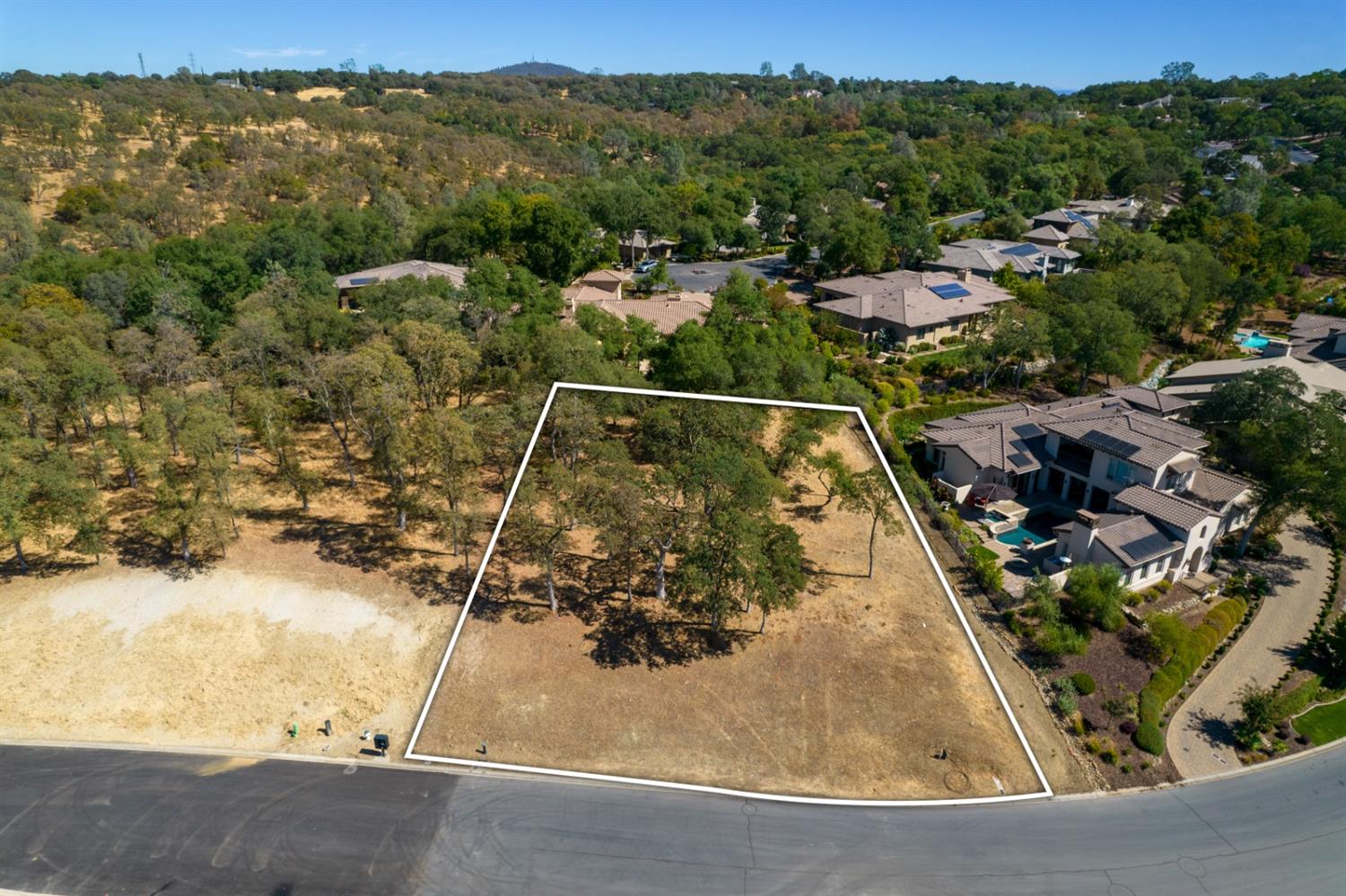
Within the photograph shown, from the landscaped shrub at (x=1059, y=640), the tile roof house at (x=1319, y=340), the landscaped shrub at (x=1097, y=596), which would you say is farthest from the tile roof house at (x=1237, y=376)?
the landscaped shrub at (x=1059, y=640)

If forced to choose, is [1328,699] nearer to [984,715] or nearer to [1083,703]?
[1083,703]

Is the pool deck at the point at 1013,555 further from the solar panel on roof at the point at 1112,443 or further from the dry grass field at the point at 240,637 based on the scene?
the dry grass field at the point at 240,637

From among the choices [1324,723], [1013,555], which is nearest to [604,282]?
[1013,555]

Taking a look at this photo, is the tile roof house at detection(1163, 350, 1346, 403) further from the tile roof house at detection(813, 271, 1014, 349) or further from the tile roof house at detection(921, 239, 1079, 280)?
the tile roof house at detection(921, 239, 1079, 280)

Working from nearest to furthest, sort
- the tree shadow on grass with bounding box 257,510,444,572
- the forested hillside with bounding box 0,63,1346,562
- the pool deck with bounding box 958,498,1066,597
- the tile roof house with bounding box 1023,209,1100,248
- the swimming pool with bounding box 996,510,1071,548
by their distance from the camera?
the tree shadow on grass with bounding box 257,510,444,572 < the pool deck with bounding box 958,498,1066,597 < the forested hillside with bounding box 0,63,1346,562 < the swimming pool with bounding box 996,510,1071,548 < the tile roof house with bounding box 1023,209,1100,248

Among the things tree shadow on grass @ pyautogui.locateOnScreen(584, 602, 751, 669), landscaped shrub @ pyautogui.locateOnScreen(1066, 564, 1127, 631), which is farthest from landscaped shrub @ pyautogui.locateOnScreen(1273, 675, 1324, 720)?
tree shadow on grass @ pyautogui.locateOnScreen(584, 602, 751, 669)

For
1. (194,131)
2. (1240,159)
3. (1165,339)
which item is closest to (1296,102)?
(1240,159)

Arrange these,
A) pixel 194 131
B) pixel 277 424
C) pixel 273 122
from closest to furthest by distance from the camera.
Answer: pixel 277 424
pixel 194 131
pixel 273 122
